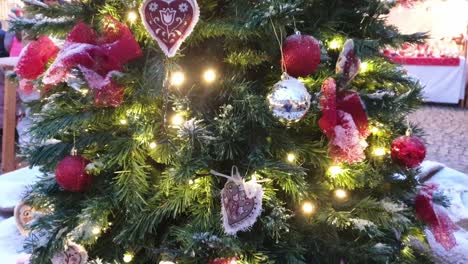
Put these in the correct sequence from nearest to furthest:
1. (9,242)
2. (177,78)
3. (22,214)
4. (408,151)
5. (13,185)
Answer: (177,78)
(408,151)
(22,214)
(9,242)
(13,185)

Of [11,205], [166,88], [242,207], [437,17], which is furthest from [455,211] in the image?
[437,17]

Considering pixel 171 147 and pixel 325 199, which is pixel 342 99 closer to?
pixel 325 199

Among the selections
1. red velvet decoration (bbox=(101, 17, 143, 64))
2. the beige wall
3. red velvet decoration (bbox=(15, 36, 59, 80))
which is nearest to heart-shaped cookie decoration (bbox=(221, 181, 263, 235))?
red velvet decoration (bbox=(101, 17, 143, 64))

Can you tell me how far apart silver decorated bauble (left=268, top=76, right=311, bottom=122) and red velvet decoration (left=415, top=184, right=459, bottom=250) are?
0.52m

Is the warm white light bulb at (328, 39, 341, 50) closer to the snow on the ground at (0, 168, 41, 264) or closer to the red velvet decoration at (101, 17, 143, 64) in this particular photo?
the red velvet decoration at (101, 17, 143, 64)

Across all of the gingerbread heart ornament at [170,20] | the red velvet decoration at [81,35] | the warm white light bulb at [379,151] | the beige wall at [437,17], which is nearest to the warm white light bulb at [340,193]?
the warm white light bulb at [379,151]

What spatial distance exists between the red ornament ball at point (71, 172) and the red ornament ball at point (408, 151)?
731 mm

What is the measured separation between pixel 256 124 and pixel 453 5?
6522mm

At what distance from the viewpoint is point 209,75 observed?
3.23 ft

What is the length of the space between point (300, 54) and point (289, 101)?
0.33 feet

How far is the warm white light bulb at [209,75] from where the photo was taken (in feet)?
3.23

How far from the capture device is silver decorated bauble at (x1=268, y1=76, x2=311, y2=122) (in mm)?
838

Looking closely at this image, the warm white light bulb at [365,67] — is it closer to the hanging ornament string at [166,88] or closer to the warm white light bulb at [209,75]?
the warm white light bulb at [209,75]

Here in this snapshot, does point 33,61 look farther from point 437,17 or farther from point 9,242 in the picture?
point 437,17
